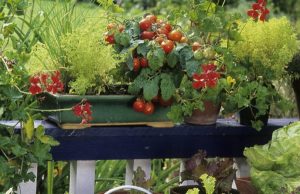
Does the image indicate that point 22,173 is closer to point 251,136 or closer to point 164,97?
point 164,97

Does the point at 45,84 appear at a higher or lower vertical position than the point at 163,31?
lower

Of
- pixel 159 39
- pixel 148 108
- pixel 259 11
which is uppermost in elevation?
pixel 259 11

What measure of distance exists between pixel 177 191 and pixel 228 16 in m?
0.68

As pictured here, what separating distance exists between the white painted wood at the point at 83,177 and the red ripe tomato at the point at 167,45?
490 millimetres

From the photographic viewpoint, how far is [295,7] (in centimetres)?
667

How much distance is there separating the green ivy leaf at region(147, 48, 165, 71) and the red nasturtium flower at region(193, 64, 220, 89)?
0.43 feet

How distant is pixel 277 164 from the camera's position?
7.61 feet

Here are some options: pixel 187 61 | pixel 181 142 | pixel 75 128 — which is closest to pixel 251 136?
pixel 181 142

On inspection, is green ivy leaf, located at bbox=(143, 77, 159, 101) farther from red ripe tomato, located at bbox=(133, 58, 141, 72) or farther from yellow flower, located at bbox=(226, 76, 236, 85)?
yellow flower, located at bbox=(226, 76, 236, 85)

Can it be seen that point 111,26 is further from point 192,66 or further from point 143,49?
point 192,66

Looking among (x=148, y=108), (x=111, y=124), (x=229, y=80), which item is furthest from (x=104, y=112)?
(x=229, y=80)

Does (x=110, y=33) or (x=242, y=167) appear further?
(x=242, y=167)

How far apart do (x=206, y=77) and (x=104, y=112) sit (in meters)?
0.38

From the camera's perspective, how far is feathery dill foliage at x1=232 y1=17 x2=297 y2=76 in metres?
2.46
